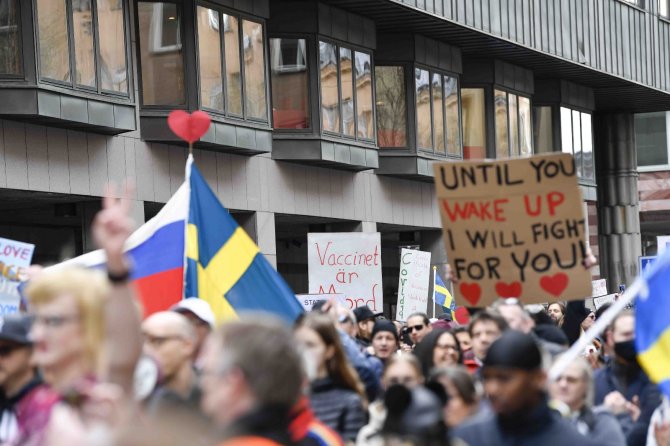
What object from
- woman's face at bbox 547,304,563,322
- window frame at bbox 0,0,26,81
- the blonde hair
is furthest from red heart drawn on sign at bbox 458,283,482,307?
window frame at bbox 0,0,26,81

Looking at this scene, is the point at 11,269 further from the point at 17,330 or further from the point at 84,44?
the point at 84,44

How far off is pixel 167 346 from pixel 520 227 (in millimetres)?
4039

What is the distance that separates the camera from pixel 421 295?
22188mm

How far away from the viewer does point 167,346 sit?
20.4ft

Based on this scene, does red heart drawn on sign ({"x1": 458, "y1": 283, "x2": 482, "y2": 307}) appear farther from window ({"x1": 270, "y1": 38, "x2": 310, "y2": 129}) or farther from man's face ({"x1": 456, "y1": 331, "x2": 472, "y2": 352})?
window ({"x1": 270, "y1": 38, "x2": 310, "y2": 129})

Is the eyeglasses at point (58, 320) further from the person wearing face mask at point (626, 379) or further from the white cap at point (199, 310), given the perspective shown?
the person wearing face mask at point (626, 379)

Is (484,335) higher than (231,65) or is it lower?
lower

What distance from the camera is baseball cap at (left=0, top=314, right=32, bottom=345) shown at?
6.33 m

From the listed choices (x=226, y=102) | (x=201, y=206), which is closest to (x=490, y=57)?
(x=226, y=102)

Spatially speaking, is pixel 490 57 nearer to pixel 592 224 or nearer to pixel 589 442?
pixel 592 224

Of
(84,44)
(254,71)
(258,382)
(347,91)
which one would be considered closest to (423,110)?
(347,91)

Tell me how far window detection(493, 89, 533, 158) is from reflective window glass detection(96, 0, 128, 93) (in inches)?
543

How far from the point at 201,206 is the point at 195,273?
0.63m

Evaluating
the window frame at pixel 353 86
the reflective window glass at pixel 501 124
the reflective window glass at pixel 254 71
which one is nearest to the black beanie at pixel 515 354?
the reflective window glass at pixel 254 71
